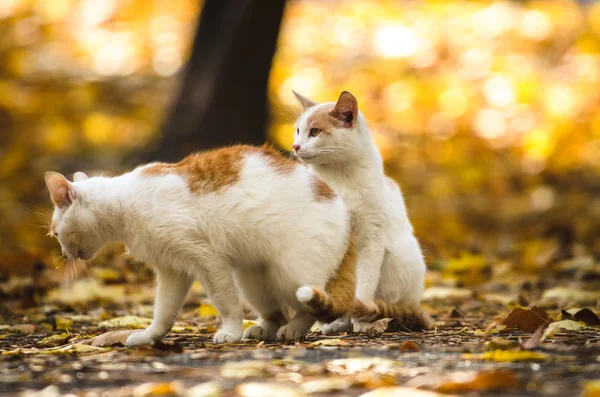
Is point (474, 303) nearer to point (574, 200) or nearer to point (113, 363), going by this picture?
point (113, 363)

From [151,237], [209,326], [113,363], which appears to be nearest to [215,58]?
[209,326]

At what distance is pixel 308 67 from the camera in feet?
42.7

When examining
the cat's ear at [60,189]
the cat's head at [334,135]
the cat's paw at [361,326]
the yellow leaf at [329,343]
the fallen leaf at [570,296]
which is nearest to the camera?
the yellow leaf at [329,343]

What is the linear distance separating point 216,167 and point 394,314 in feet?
3.55

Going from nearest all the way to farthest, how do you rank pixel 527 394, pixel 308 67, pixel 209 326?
pixel 527 394
pixel 209 326
pixel 308 67

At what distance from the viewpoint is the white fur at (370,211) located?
13.5ft

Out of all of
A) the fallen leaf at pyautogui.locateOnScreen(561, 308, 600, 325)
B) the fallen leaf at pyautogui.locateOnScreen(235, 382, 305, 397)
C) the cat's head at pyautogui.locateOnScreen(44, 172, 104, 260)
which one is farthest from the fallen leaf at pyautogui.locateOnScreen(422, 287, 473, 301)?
the fallen leaf at pyautogui.locateOnScreen(235, 382, 305, 397)

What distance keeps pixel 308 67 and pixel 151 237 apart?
9.74 meters

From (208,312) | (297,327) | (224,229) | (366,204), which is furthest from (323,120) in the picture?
(208,312)

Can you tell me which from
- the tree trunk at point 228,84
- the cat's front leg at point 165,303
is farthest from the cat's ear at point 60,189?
the tree trunk at point 228,84

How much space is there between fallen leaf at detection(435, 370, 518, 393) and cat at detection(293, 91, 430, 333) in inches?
62.2

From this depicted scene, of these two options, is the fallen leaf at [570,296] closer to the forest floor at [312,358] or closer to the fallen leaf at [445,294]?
the forest floor at [312,358]

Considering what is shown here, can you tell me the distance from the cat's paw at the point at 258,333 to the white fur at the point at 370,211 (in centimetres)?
48

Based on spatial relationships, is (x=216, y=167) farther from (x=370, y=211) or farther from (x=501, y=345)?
(x=501, y=345)
